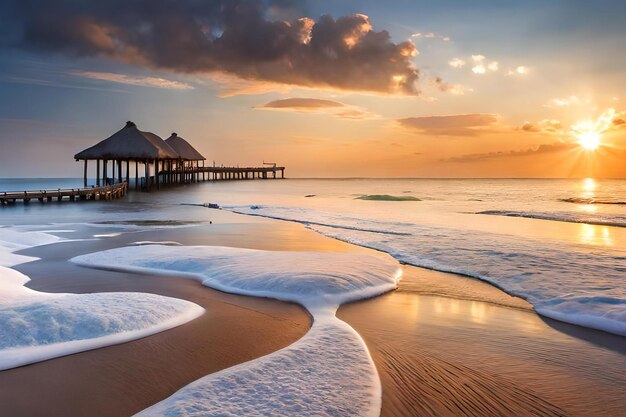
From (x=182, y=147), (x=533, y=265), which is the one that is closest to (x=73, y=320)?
(x=533, y=265)

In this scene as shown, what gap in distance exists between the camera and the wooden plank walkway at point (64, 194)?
102 ft

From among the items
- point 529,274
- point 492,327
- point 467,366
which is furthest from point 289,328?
point 529,274

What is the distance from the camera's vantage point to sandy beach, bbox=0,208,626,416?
3.61 m

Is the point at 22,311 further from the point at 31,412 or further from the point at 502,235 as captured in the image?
the point at 502,235

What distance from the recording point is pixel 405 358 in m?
4.53

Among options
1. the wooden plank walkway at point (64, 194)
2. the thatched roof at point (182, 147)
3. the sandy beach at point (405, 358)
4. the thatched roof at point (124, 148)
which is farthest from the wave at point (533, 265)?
the thatched roof at point (182, 147)

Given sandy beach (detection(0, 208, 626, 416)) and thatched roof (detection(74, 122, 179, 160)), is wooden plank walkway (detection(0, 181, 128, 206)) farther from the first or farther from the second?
sandy beach (detection(0, 208, 626, 416))

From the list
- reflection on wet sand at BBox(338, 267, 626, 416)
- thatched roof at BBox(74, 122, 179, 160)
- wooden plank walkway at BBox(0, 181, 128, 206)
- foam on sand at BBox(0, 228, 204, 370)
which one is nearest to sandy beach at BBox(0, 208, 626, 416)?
reflection on wet sand at BBox(338, 267, 626, 416)

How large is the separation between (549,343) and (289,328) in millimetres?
3083

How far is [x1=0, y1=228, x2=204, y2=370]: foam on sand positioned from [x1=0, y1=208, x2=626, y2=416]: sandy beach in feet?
0.66

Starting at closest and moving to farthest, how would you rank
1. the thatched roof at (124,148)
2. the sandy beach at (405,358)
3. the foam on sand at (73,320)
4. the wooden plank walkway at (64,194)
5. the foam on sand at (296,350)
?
the foam on sand at (296,350) < the sandy beach at (405,358) < the foam on sand at (73,320) < the wooden plank walkway at (64,194) < the thatched roof at (124,148)

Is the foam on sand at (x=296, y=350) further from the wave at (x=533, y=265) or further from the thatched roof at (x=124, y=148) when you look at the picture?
the thatched roof at (x=124, y=148)

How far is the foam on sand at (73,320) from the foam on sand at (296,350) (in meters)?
1.54

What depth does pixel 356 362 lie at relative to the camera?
4.34 metres
